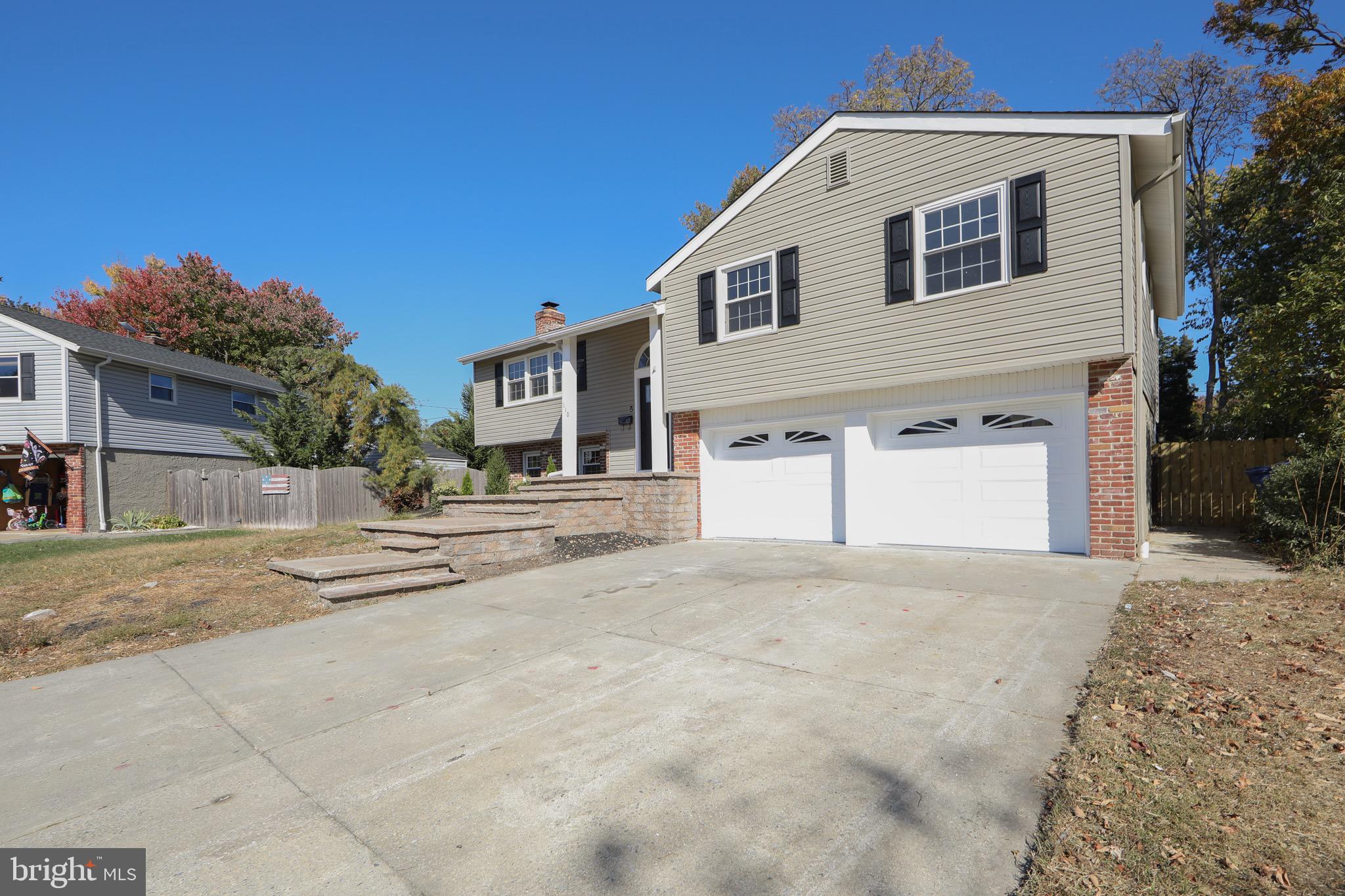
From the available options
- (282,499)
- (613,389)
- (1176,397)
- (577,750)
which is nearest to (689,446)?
(613,389)

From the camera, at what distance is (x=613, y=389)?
15766 mm

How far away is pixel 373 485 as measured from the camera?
17672 mm

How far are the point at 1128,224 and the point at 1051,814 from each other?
8075mm

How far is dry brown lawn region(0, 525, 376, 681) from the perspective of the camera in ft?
19.0

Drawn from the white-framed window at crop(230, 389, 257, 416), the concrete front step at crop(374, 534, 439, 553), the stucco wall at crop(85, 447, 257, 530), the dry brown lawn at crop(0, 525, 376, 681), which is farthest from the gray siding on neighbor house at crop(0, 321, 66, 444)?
the concrete front step at crop(374, 534, 439, 553)

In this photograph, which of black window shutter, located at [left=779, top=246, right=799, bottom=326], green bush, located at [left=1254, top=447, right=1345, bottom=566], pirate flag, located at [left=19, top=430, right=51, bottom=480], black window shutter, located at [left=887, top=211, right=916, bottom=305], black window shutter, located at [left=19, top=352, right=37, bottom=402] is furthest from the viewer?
black window shutter, located at [left=19, top=352, right=37, bottom=402]

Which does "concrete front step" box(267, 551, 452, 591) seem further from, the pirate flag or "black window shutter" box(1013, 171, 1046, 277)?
the pirate flag

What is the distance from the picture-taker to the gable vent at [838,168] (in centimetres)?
1030

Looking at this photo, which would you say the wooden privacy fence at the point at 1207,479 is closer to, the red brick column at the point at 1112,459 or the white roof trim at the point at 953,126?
the red brick column at the point at 1112,459

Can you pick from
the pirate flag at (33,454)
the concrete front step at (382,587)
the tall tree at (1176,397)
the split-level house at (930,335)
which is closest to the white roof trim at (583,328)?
the split-level house at (930,335)

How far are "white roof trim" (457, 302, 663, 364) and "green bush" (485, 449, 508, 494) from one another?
2.89m

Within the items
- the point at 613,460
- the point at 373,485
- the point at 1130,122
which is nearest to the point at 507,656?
the point at 1130,122

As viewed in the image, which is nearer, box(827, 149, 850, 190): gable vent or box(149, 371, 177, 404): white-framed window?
box(827, 149, 850, 190): gable vent

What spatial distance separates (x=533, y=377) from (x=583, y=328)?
3.91m
